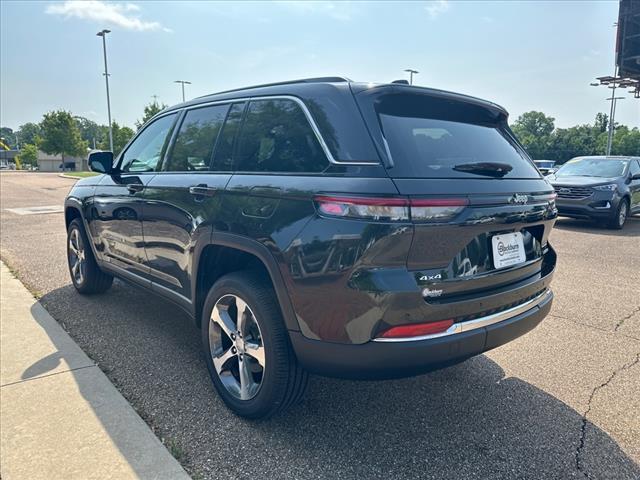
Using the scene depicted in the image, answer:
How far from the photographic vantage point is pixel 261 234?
2.40 metres

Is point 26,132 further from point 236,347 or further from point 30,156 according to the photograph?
point 236,347

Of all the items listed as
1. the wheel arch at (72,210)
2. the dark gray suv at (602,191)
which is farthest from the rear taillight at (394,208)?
the dark gray suv at (602,191)

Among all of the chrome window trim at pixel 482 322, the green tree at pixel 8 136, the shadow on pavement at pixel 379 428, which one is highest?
the green tree at pixel 8 136

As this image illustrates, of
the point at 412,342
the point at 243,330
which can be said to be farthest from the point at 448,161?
the point at 243,330

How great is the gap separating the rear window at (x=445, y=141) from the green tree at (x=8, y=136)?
19214 centimetres

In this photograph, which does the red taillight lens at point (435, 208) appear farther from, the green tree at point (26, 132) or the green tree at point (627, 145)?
the green tree at point (26, 132)

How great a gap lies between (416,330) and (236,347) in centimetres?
111

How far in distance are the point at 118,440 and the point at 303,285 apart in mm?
1310

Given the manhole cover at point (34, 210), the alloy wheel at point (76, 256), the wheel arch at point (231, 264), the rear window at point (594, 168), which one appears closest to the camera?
the wheel arch at point (231, 264)

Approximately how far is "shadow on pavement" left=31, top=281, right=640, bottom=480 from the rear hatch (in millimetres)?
833

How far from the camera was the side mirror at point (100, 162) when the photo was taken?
4148 mm

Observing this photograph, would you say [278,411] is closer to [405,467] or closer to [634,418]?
[405,467]

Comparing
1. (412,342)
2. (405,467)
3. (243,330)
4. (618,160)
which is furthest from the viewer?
(618,160)

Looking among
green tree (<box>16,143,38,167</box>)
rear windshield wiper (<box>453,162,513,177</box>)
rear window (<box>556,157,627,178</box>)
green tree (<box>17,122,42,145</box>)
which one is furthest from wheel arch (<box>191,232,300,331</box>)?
green tree (<box>17,122,42,145</box>)
